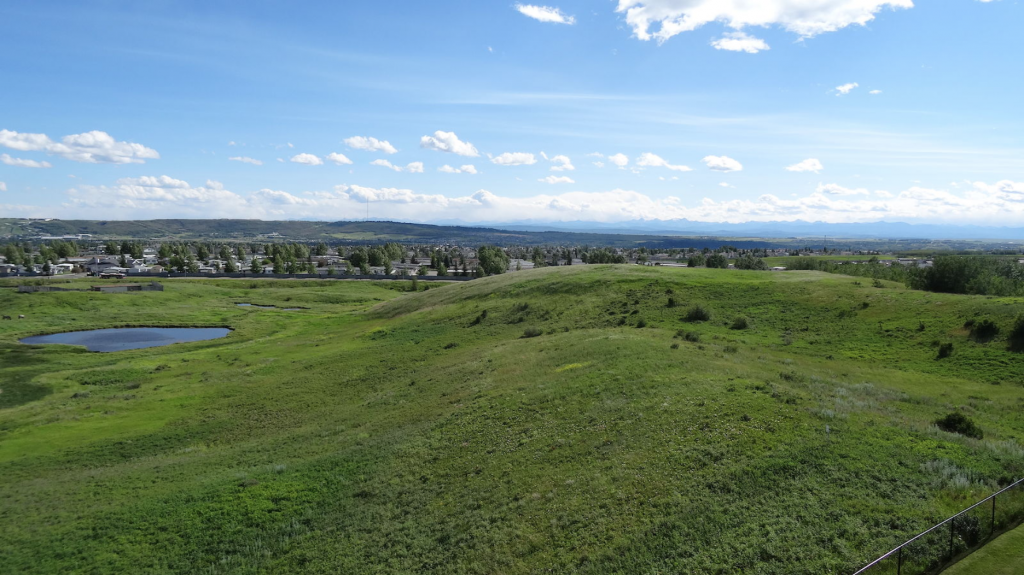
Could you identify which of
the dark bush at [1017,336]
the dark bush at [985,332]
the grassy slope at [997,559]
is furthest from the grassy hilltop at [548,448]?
the grassy slope at [997,559]

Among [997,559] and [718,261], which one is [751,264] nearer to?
[718,261]

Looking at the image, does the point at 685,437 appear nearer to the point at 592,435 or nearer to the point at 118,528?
the point at 592,435

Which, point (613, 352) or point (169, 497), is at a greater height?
point (613, 352)

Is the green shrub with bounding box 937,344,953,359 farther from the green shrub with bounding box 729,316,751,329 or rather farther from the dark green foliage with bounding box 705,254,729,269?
the dark green foliage with bounding box 705,254,729,269

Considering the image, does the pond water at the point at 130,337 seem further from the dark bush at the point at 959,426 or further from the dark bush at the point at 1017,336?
the dark bush at the point at 1017,336

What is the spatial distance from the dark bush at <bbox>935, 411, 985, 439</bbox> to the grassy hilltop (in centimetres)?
68

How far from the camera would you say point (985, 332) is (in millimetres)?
38531

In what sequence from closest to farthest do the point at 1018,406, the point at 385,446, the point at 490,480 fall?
the point at 490,480, the point at 1018,406, the point at 385,446

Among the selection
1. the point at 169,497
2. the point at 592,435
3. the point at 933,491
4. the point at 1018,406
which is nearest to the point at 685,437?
the point at 592,435

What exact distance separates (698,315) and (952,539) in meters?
39.9

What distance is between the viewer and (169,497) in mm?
25156

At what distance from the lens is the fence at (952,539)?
13.4 m

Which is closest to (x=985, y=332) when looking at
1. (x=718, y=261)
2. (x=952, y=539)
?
(x=952, y=539)

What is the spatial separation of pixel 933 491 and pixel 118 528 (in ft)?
109
